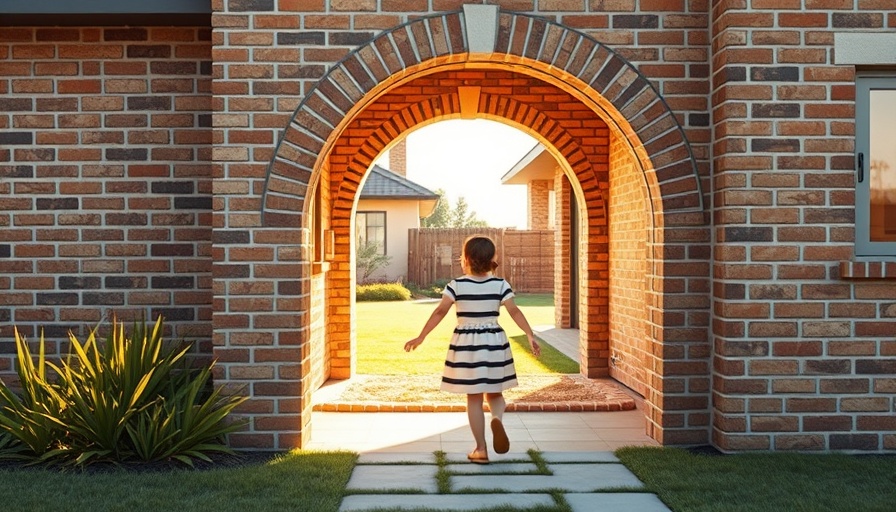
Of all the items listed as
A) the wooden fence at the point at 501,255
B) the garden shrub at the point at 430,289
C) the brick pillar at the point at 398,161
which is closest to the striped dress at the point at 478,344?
the garden shrub at the point at 430,289

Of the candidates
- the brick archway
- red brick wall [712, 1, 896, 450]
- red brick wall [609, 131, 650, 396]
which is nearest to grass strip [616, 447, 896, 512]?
red brick wall [712, 1, 896, 450]

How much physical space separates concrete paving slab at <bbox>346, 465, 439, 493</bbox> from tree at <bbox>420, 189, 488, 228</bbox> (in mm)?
53823

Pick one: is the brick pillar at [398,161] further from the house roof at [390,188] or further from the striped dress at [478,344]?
the striped dress at [478,344]

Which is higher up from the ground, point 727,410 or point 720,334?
point 720,334

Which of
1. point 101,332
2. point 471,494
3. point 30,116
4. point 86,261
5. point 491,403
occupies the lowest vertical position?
point 471,494

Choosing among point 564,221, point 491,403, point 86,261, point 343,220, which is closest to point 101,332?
point 86,261

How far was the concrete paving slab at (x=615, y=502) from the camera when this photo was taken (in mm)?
4095

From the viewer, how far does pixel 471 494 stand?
4340 mm

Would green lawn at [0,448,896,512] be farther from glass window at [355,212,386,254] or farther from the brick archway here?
glass window at [355,212,386,254]

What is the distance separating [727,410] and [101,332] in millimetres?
4148

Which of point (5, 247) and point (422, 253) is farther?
point (422, 253)

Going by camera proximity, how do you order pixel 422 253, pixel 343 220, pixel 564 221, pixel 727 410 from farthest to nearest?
pixel 422 253
pixel 564 221
pixel 343 220
pixel 727 410

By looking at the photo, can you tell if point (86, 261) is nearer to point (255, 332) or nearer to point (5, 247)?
point (5, 247)

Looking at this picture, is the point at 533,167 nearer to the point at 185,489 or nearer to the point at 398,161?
the point at 185,489
